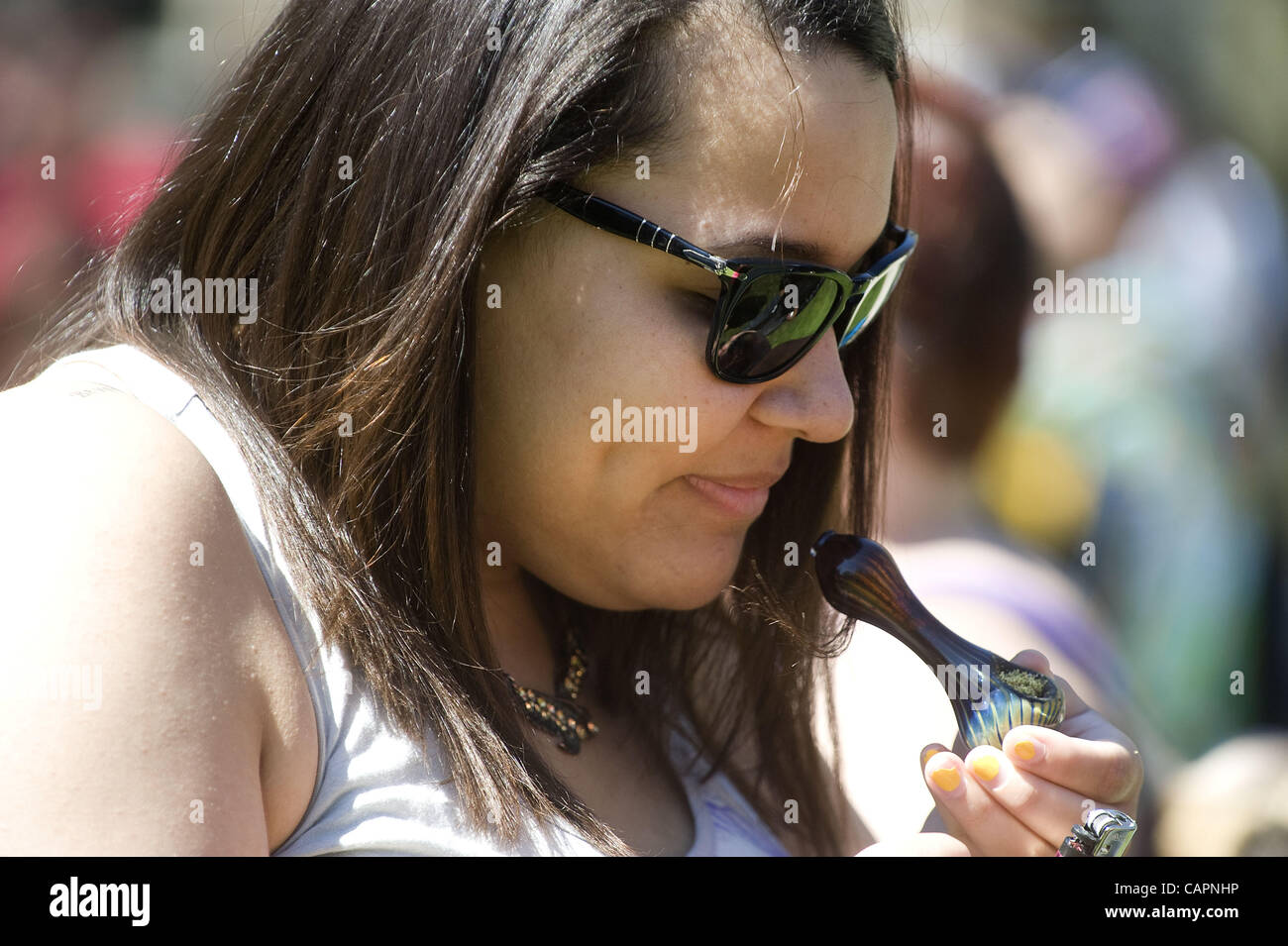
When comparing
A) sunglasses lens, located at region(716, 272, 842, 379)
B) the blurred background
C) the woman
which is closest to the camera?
the woman

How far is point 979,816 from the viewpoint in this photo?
4.29 ft

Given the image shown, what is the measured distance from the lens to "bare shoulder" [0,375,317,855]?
0.92 m

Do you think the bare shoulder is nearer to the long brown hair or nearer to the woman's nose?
the long brown hair

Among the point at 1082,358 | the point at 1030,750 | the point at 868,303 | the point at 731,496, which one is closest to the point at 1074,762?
the point at 1030,750

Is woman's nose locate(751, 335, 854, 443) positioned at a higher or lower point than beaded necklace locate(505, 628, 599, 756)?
higher

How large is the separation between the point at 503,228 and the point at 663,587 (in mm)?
471

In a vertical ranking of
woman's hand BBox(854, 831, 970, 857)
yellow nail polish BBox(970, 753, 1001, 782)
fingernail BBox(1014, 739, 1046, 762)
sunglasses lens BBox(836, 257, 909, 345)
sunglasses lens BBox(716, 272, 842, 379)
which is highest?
sunglasses lens BBox(836, 257, 909, 345)

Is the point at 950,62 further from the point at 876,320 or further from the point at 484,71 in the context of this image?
the point at 484,71

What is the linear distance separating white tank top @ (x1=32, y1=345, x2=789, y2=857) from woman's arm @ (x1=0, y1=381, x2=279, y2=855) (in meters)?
0.06

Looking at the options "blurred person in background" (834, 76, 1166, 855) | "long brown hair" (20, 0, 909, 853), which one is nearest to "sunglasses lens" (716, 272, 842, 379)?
"long brown hair" (20, 0, 909, 853)

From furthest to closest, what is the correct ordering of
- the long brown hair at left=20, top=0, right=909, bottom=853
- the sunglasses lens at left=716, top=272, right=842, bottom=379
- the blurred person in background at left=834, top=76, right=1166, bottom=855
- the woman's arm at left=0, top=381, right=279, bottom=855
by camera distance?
the blurred person in background at left=834, top=76, right=1166, bottom=855 → the sunglasses lens at left=716, top=272, right=842, bottom=379 → the long brown hair at left=20, top=0, right=909, bottom=853 → the woman's arm at left=0, top=381, right=279, bottom=855

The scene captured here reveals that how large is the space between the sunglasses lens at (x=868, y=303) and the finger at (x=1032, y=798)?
55cm

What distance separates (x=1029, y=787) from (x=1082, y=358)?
1987mm

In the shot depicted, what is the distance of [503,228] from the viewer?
4.26ft
